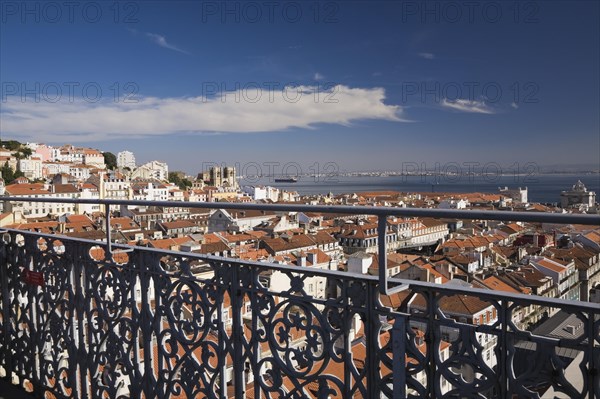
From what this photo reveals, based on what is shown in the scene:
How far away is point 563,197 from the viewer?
406 cm

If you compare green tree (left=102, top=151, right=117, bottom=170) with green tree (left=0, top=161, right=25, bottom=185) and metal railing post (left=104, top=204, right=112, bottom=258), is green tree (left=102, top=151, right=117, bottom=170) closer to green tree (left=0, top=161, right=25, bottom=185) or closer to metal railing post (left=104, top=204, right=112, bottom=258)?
green tree (left=0, top=161, right=25, bottom=185)

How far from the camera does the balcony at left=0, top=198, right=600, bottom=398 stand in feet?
4.71

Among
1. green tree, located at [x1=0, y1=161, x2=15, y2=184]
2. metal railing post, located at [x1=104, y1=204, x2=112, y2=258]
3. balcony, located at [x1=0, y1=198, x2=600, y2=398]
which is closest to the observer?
balcony, located at [x1=0, y1=198, x2=600, y2=398]

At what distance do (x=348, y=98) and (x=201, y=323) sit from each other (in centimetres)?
2738

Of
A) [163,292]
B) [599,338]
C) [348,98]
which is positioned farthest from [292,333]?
[348,98]

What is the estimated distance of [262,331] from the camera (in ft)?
6.59

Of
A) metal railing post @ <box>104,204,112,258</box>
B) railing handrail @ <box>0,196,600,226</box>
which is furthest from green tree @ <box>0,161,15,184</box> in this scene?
railing handrail @ <box>0,196,600,226</box>

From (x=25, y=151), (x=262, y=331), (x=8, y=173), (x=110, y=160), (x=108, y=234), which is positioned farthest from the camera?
(x=110, y=160)

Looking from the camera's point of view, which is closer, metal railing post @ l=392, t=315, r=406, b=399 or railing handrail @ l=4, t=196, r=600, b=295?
railing handrail @ l=4, t=196, r=600, b=295

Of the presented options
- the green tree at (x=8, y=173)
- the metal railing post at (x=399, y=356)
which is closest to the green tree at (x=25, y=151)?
the green tree at (x=8, y=173)

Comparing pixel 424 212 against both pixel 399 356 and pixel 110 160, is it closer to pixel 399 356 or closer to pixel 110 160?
pixel 399 356

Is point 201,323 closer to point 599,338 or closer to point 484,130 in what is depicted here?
point 599,338

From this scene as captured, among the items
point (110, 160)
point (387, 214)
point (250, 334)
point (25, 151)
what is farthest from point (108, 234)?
point (110, 160)

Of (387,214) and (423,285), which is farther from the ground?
(387,214)
